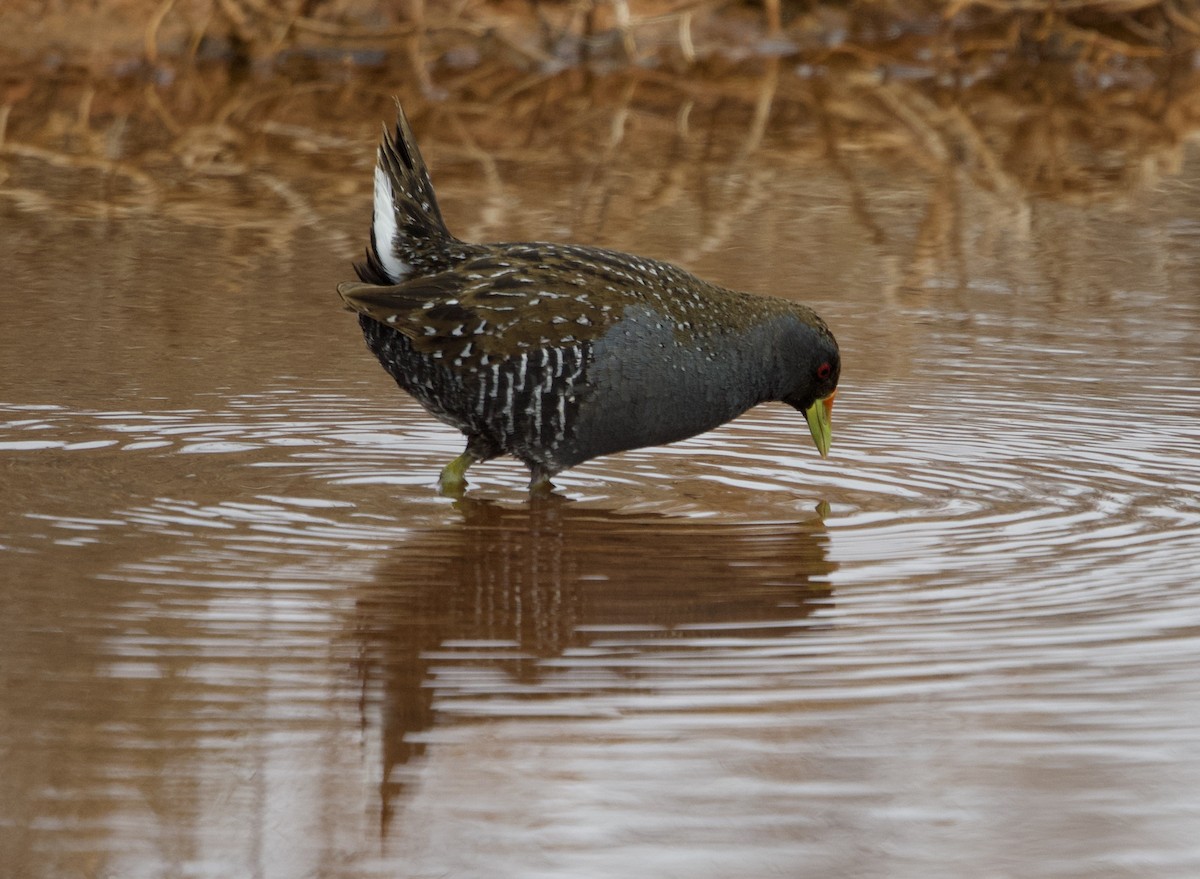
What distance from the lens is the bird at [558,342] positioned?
5.84 meters

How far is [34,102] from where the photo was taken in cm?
1430

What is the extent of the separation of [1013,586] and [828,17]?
47.0ft

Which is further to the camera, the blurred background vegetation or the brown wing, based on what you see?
the blurred background vegetation

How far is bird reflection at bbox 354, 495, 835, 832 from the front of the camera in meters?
4.48

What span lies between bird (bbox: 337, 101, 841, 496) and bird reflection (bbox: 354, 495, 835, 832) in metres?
0.28

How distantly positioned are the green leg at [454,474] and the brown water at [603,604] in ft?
0.20

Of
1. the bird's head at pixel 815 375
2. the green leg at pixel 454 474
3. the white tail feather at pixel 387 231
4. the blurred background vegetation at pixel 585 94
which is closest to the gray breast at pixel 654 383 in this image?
the bird's head at pixel 815 375

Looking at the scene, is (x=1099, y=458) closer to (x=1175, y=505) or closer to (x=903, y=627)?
(x=1175, y=505)

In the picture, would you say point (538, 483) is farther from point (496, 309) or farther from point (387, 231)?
point (387, 231)

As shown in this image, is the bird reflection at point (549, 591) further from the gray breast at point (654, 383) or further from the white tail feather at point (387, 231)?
the white tail feather at point (387, 231)

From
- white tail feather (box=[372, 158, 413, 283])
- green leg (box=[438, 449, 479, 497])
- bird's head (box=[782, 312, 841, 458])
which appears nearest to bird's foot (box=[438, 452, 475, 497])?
green leg (box=[438, 449, 479, 497])

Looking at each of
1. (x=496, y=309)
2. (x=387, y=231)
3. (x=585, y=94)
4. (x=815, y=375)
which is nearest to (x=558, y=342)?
(x=496, y=309)

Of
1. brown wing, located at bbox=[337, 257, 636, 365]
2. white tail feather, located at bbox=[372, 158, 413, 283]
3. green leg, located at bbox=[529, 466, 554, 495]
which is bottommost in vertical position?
green leg, located at bbox=[529, 466, 554, 495]

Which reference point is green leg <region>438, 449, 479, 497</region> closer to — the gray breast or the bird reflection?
the bird reflection
